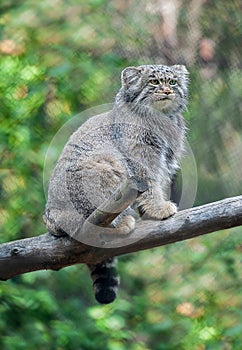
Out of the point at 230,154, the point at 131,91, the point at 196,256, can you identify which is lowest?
the point at 196,256

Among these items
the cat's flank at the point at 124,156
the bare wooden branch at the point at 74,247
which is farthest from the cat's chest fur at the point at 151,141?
the bare wooden branch at the point at 74,247

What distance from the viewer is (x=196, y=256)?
6930mm

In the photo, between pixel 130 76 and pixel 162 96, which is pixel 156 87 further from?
pixel 130 76

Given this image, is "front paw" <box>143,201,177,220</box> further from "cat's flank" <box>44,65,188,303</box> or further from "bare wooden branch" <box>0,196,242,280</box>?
"bare wooden branch" <box>0,196,242,280</box>

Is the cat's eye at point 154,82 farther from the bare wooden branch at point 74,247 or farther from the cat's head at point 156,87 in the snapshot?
the bare wooden branch at point 74,247

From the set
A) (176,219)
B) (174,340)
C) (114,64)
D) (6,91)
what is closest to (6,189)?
(6,91)

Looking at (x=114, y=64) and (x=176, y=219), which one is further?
(x=114, y=64)

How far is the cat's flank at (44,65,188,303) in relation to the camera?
15.3ft

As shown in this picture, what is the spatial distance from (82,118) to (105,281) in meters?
1.90

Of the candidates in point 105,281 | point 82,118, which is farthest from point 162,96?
point 82,118

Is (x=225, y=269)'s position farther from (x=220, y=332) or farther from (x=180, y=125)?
(x=180, y=125)

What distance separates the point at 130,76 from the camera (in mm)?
5188

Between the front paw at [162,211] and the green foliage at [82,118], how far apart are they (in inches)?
71.3

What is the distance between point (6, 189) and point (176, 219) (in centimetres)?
252
